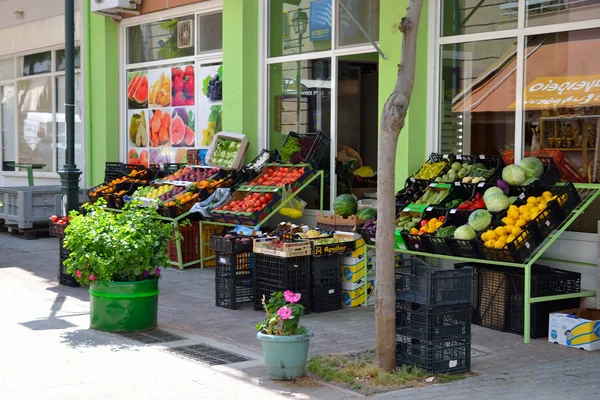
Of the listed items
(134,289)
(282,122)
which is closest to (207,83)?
(282,122)

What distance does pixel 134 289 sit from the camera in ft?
28.9

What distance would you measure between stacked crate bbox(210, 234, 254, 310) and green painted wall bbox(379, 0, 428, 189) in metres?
2.50

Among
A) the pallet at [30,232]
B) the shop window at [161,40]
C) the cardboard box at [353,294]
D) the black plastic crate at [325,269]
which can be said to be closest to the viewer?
the black plastic crate at [325,269]

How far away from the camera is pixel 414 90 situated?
11.3 m

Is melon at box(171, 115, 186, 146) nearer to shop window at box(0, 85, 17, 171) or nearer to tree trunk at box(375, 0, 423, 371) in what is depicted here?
shop window at box(0, 85, 17, 171)

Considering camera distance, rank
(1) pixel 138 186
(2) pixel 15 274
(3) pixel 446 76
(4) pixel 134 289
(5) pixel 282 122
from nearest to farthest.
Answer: (4) pixel 134 289 < (3) pixel 446 76 < (2) pixel 15 274 < (5) pixel 282 122 < (1) pixel 138 186

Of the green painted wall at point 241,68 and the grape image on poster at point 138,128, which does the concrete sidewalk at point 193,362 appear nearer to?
the green painted wall at point 241,68

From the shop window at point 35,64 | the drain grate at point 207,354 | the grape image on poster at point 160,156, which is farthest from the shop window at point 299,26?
the shop window at point 35,64

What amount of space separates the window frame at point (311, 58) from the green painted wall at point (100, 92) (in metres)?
4.89

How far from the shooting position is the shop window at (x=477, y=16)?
10695 mm

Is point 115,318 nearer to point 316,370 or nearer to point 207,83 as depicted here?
point 316,370

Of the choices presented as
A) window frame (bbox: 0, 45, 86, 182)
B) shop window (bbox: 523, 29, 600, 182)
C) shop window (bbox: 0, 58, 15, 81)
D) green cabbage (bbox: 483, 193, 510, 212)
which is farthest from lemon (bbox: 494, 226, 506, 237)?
shop window (bbox: 0, 58, 15, 81)

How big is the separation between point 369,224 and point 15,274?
6.10m

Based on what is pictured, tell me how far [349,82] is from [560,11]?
4.40 meters
